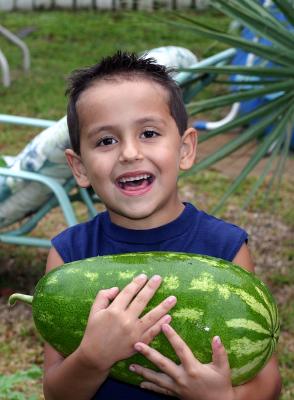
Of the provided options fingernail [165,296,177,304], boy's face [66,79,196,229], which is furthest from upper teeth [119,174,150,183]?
fingernail [165,296,177,304]

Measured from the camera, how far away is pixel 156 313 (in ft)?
5.88

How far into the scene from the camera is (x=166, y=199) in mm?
2105

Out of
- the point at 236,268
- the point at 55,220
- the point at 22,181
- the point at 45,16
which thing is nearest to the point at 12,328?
the point at 22,181

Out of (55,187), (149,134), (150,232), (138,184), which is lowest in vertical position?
(55,187)

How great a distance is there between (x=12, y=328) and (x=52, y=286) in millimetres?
2657

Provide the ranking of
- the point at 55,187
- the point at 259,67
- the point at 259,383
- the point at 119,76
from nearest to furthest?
the point at 259,383 → the point at 119,76 → the point at 259,67 → the point at 55,187

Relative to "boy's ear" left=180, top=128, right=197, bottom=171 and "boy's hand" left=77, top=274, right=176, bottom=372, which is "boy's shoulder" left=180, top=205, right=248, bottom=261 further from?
"boy's hand" left=77, top=274, right=176, bottom=372

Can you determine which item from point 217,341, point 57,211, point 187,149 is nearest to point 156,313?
point 217,341

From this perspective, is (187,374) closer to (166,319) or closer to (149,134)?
(166,319)

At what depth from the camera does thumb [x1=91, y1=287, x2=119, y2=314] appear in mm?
1817

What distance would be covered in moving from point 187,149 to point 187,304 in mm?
567

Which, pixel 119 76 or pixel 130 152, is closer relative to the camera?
pixel 130 152

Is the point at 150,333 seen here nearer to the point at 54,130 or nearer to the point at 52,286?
the point at 52,286

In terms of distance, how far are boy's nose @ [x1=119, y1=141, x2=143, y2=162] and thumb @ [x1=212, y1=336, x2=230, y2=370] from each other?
462 millimetres
